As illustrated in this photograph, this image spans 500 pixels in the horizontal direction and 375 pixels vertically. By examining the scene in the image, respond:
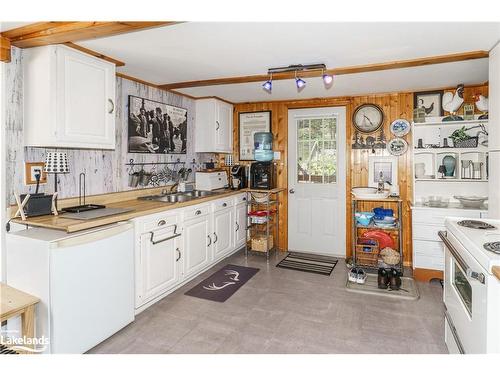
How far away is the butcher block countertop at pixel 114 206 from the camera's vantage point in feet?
7.10

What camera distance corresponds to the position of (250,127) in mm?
5008

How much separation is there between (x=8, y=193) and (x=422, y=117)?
428cm

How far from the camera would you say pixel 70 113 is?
97.4 inches

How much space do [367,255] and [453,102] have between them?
2.14 metres

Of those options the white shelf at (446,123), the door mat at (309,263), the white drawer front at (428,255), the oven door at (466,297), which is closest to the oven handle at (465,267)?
the oven door at (466,297)

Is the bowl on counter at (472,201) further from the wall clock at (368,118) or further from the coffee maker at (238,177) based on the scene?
the coffee maker at (238,177)

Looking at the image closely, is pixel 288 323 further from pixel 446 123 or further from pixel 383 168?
pixel 446 123

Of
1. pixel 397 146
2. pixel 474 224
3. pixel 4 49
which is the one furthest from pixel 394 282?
pixel 4 49

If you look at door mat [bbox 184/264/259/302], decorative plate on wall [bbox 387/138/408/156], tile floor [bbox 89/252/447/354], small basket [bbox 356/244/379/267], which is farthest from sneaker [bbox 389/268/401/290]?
decorative plate on wall [bbox 387/138/408/156]

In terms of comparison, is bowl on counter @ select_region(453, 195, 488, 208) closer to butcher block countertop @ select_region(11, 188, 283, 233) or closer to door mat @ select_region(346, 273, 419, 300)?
door mat @ select_region(346, 273, 419, 300)

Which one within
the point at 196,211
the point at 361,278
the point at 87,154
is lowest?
the point at 361,278

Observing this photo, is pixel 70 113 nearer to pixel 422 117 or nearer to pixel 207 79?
pixel 207 79

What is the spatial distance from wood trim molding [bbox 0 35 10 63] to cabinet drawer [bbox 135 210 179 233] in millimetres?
1501
